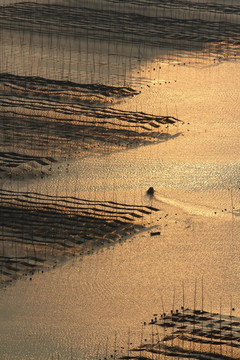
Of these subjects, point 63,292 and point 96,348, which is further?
point 63,292

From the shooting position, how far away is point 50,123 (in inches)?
468

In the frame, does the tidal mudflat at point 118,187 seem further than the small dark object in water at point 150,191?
No

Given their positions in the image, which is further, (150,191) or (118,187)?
(118,187)

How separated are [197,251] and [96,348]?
1.93 metres

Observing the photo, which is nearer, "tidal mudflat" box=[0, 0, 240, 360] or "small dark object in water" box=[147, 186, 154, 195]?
"tidal mudflat" box=[0, 0, 240, 360]

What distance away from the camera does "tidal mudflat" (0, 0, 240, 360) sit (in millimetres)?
7750

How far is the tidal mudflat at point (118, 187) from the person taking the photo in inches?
305

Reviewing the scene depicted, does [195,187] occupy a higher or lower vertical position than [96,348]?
higher

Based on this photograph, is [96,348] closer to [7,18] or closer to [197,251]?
[197,251]

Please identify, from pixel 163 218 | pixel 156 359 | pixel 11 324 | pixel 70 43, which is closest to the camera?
pixel 156 359

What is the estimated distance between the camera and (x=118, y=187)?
1018cm

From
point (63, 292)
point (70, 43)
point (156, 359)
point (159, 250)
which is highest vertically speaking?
point (70, 43)

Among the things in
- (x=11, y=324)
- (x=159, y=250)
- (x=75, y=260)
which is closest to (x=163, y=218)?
(x=159, y=250)

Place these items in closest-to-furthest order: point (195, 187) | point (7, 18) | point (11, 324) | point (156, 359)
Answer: point (156, 359), point (11, 324), point (195, 187), point (7, 18)
